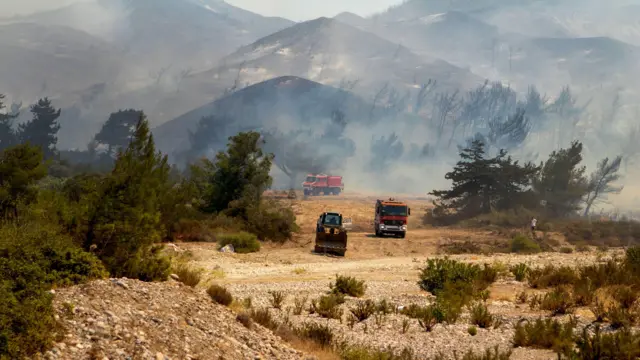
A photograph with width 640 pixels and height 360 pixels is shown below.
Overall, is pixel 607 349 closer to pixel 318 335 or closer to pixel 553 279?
pixel 318 335

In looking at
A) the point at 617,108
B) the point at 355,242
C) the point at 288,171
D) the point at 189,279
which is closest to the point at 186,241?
the point at 355,242

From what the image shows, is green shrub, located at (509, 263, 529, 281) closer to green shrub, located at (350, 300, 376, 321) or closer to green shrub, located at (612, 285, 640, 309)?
green shrub, located at (612, 285, 640, 309)

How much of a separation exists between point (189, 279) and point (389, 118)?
504 feet

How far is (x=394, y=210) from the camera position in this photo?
41.8 meters

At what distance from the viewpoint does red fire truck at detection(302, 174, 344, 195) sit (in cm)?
9137

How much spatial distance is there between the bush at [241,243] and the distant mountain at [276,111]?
386 feet

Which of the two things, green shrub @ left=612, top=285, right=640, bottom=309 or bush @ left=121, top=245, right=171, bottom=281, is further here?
green shrub @ left=612, top=285, right=640, bottom=309

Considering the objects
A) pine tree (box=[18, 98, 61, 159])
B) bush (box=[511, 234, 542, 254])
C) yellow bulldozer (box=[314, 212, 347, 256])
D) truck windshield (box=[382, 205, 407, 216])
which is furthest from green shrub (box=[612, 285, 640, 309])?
pine tree (box=[18, 98, 61, 159])

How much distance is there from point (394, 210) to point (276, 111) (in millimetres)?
123943

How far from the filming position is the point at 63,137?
17850 centimetres

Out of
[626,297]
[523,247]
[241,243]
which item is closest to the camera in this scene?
[626,297]

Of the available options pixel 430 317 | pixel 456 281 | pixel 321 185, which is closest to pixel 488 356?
→ pixel 430 317

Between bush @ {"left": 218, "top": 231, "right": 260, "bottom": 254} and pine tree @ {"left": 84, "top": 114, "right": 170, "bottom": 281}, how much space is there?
1702 centimetres

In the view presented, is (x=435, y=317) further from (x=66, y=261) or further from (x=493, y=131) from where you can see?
(x=493, y=131)
